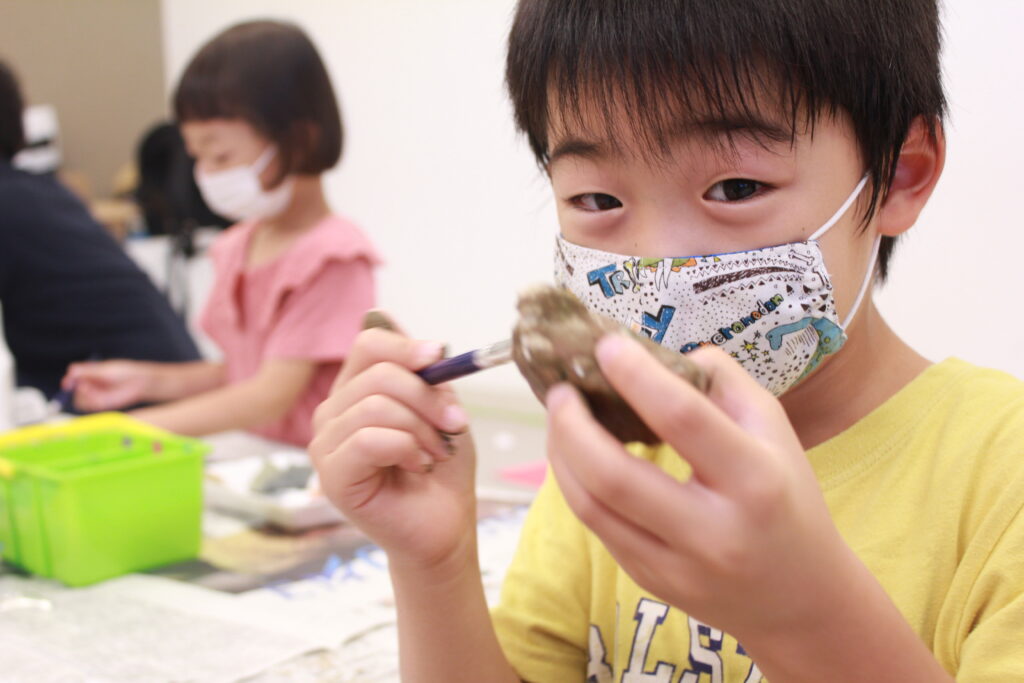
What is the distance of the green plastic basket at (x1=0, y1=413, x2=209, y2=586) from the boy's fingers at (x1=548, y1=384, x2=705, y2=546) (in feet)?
2.65

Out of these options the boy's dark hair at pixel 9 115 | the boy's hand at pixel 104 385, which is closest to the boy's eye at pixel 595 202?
the boy's hand at pixel 104 385

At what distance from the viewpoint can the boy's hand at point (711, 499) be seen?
0.41 metres

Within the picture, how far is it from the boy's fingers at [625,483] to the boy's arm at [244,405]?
4.23 feet

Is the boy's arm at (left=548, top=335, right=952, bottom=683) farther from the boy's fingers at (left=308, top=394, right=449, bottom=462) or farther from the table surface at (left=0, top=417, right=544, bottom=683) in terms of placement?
the table surface at (left=0, top=417, right=544, bottom=683)

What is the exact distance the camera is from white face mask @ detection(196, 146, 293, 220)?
6.01 ft

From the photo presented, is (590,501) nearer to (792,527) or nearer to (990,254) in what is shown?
(792,527)

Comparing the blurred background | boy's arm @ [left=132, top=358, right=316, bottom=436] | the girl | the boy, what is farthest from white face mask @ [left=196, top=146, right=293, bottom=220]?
the boy

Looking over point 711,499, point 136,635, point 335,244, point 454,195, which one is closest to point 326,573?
point 136,635

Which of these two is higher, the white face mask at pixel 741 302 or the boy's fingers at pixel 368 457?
the white face mask at pixel 741 302

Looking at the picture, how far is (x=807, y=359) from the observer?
694mm

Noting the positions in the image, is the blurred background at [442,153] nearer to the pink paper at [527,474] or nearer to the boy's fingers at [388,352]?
the boy's fingers at [388,352]

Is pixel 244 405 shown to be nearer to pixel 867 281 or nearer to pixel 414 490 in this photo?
pixel 414 490

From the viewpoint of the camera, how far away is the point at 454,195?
3371mm

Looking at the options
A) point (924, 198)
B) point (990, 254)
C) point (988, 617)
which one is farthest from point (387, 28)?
point (988, 617)
